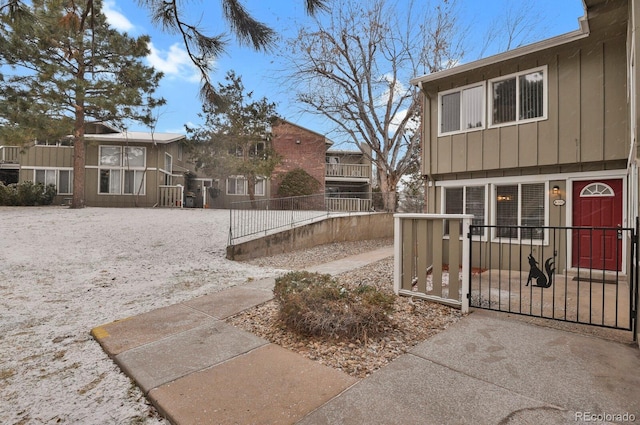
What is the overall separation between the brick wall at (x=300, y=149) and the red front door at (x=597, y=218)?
16.7 metres

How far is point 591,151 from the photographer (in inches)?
256

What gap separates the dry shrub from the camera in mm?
3348

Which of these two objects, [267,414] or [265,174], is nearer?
[267,414]

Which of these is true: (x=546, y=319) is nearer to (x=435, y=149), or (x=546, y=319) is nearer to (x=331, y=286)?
(x=331, y=286)

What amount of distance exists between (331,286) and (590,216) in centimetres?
607

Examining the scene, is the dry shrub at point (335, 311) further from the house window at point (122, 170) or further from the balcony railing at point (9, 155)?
the balcony railing at point (9, 155)

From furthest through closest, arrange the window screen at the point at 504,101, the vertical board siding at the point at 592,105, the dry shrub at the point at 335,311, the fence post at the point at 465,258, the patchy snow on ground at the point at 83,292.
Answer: the window screen at the point at 504,101
the vertical board siding at the point at 592,105
the fence post at the point at 465,258
the dry shrub at the point at 335,311
the patchy snow on ground at the point at 83,292

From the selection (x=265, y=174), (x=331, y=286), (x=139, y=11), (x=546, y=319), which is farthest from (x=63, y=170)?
(x=546, y=319)

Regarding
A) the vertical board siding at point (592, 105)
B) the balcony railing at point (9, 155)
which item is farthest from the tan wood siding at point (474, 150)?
the balcony railing at point (9, 155)

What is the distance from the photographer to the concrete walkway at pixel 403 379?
220 centimetres

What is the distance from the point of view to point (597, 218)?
21.8 feet

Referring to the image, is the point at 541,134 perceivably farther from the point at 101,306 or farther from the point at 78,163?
the point at 78,163

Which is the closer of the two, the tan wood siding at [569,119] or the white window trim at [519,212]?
the tan wood siding at [569,119]

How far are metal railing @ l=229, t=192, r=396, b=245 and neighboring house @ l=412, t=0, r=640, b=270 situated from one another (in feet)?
15.2
